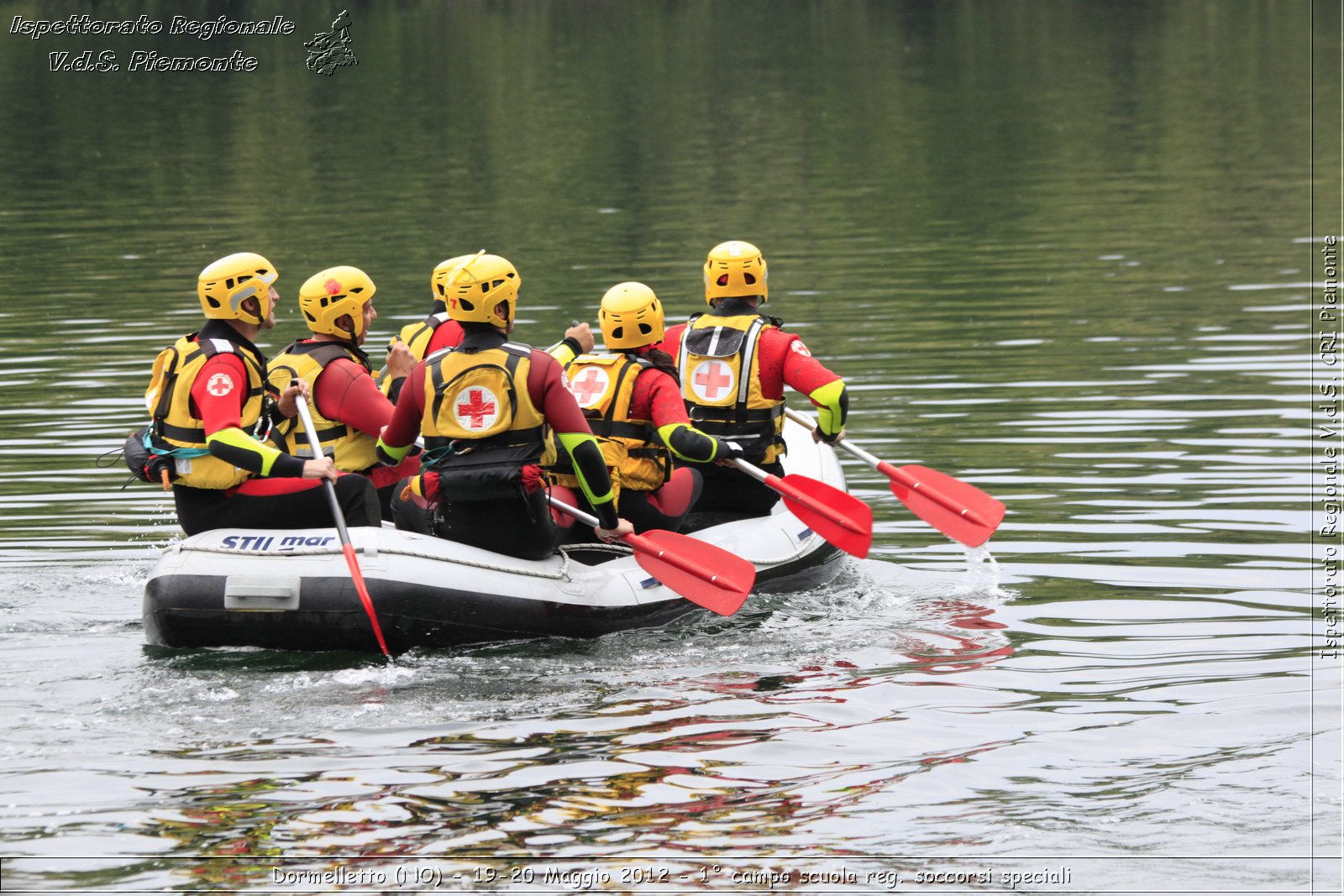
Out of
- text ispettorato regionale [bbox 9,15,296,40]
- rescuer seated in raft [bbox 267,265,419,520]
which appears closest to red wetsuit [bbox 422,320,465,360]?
rescuer seated in raft [bbox 267,265,419,520]

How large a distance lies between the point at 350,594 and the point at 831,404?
3295 millimetres

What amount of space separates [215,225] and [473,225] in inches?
169

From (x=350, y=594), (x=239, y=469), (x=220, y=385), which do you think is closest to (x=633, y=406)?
(x=350, y=594)

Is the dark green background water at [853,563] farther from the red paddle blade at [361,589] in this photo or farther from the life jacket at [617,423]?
the life jacket at [617,423]

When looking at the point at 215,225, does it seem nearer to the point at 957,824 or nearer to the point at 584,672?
the point at 584,672

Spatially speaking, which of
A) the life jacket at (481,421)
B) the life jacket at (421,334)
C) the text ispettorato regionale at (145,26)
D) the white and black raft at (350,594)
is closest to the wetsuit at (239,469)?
the white and black raft at (350,594)

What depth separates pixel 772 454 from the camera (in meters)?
10.8

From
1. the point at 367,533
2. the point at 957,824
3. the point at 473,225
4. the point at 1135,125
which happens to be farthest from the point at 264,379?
the point at 1135,125

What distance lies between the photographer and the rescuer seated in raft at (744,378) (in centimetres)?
1060

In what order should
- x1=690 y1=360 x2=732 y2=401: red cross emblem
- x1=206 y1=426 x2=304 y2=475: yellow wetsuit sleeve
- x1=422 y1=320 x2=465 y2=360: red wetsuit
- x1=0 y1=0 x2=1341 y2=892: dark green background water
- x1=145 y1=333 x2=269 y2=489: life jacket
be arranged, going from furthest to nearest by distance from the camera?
1. x1=422 y1=320 x2=465 y2=360: red wetsuit
2. x1=690 y1=360 x2=732 y2=401: red cross emblem
3. x1=145 y1=333 x2=269 y2=489: life jacket
4. x1=206 y1=426 x2=304 y2=475: yellow wetsuit sleeve
5. x1=0 y1=0 x2=1341 y2=892: dark green background water

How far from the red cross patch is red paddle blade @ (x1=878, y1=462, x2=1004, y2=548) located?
4190 millimetres

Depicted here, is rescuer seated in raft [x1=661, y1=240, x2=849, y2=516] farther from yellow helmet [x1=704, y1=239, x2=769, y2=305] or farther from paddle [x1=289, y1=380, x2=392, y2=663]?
paddle [x1=289, y1=380, x2=392, y2=663]

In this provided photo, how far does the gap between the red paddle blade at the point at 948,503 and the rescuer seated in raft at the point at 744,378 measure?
24.0 inches

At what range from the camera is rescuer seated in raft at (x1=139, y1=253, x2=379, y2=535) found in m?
8.67
